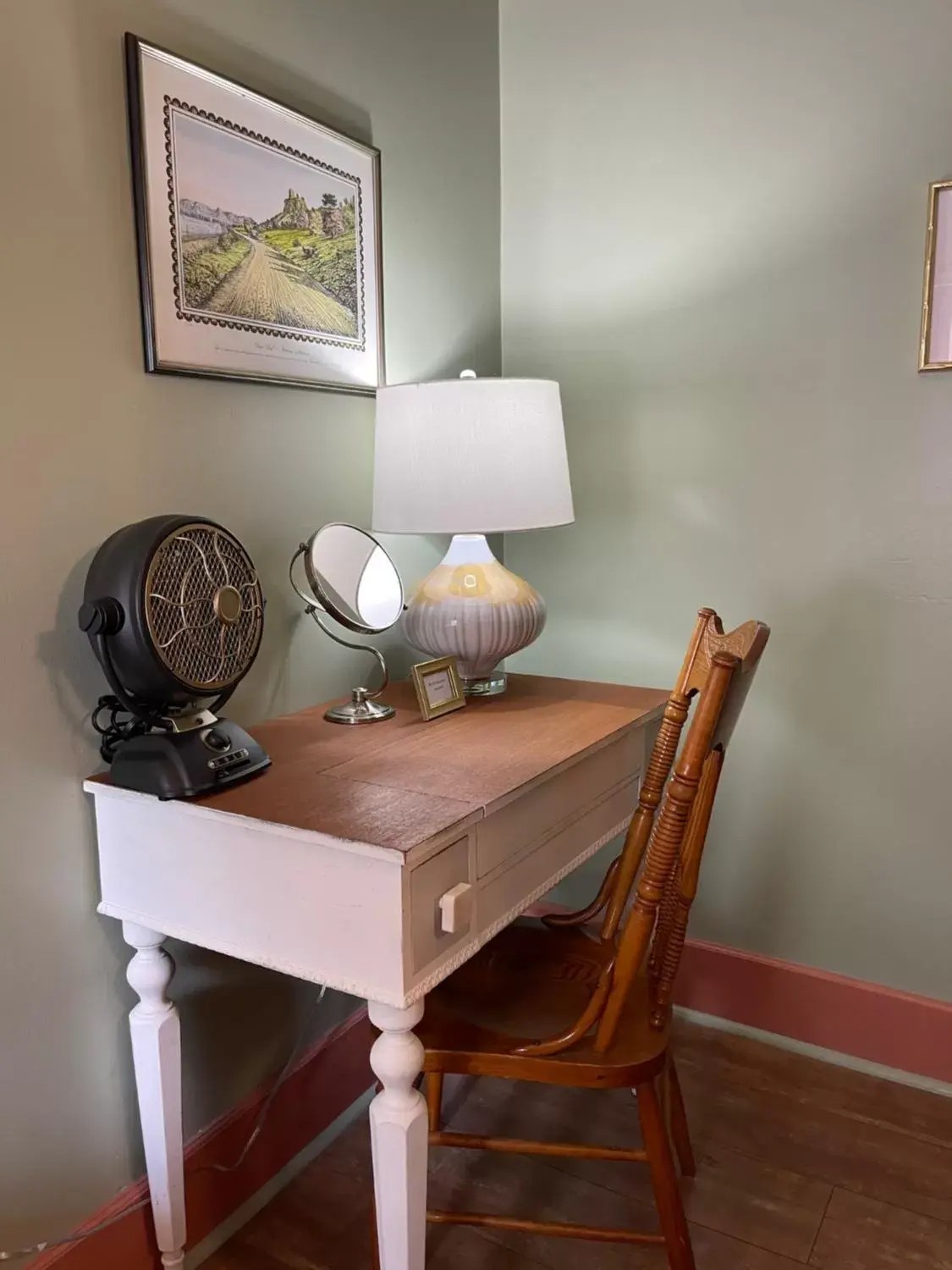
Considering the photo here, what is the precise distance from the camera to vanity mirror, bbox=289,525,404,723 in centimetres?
148

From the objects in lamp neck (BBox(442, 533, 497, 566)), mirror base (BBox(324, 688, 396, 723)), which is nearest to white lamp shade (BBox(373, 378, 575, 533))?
lamp neck (BBox(442, 533, 497, 566))

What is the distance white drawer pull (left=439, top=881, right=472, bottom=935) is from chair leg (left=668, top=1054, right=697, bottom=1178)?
60 centimetres

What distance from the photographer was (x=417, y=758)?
132 cm

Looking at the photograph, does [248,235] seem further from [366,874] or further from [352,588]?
[366,874]

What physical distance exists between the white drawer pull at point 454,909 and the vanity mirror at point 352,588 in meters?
0.47

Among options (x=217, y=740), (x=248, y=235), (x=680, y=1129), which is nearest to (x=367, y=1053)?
(x=680, y=1129)

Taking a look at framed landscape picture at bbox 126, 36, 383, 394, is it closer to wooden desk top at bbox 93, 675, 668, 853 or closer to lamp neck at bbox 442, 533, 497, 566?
lamp neck at bbox 442, 533, 497, 566

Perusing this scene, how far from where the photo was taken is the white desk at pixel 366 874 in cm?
104

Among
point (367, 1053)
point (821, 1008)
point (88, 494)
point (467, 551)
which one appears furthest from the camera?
point (821, 1008)

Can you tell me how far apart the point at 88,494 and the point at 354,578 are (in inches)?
17.6

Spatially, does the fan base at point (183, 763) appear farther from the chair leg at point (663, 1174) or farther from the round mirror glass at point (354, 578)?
the chair leg at point (663, 1174)

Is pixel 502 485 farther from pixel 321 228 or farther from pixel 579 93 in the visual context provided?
pixel 579 93

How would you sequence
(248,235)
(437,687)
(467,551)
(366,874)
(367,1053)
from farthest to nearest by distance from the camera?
(367,1053)
(467,551)
(437,687)
(248,235)
(366,874)

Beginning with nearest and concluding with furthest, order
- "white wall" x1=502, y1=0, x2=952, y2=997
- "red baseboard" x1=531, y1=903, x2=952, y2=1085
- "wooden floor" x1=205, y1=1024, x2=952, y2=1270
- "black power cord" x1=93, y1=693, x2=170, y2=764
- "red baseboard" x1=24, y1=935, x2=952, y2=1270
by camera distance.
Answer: "black power cord" x1=93, y1=693, x2=170, y2=764 < "red baseboard" x1=24, y1=935, x2=952, y2=1270 < "wooden floor" x1=205, y1=1024, x2=952, y2=1270 < "white wall" x1=502, y1=0, x2=952, y2=997 < "red baseboard" x1=531, y1=903, x2=952, y2=1085
